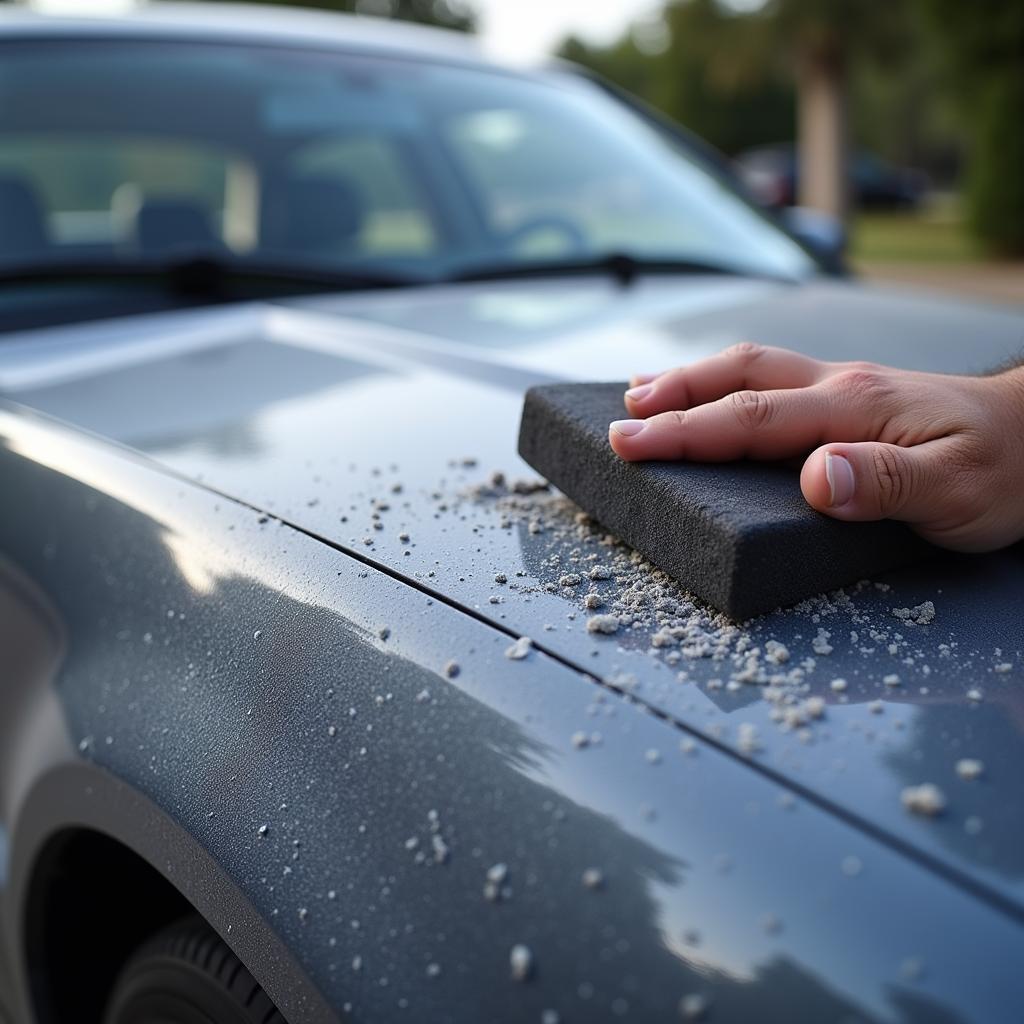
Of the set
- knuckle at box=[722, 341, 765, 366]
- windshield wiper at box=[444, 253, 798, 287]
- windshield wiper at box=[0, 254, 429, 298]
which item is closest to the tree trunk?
windshield wiper at box=[444, 253, 798, 287]

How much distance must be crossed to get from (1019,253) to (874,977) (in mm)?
20136

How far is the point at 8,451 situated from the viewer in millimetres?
1552

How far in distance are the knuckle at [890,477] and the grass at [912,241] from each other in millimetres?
17813

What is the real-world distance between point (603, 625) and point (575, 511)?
31 centimetres

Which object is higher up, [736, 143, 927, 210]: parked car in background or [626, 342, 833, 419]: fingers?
[626, 342, 833, 419]: fingers

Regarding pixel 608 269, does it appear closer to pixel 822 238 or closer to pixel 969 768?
pixel 822 238

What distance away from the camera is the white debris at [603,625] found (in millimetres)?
956

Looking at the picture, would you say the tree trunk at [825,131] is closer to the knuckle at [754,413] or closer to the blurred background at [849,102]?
the blurred background at [849,102]

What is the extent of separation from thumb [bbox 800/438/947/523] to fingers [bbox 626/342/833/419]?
9.2 inches

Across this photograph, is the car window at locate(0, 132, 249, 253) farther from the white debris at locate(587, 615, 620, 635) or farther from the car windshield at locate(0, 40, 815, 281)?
the white debris at locate(587, 615, 620, 635)

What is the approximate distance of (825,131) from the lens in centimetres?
2402

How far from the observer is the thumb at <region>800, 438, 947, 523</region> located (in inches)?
41.0

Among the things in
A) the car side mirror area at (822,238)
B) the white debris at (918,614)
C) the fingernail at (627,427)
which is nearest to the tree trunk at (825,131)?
the car side mirror area at (822,238)

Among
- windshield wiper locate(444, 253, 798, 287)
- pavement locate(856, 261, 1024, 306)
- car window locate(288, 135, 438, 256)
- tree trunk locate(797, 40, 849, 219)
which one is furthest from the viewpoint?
tree trunk locate(797, 40, 849, 219)
